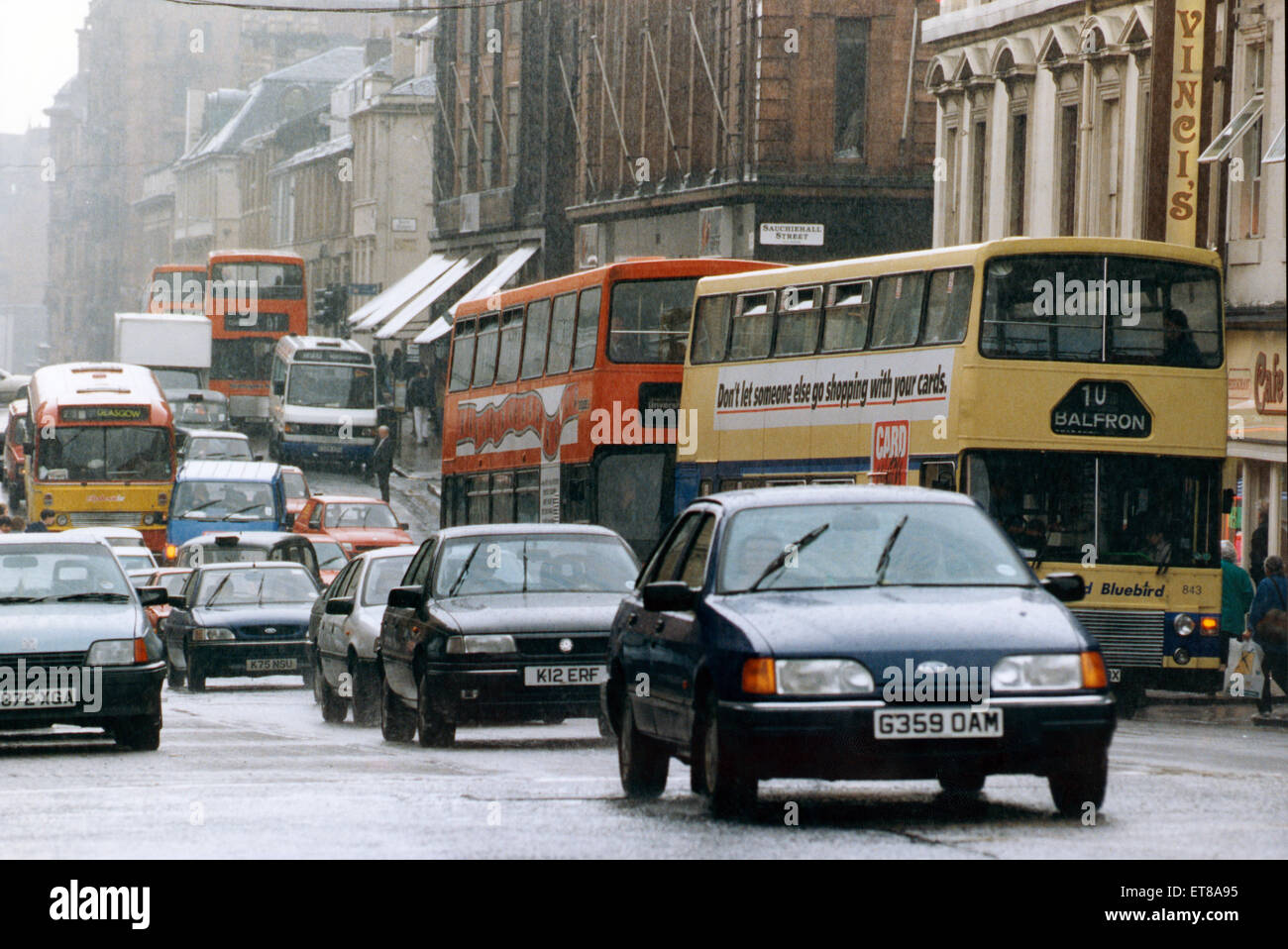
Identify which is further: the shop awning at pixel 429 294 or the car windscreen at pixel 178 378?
the shop awning at pixel 429 294

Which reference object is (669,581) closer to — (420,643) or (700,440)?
(420,643)

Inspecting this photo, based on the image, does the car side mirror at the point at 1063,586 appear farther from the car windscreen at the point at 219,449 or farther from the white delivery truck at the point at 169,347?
the white delivery truck at the point at 169,347

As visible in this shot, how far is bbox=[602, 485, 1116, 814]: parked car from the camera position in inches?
417

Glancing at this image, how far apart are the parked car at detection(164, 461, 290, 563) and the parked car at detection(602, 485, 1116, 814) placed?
1334 inches

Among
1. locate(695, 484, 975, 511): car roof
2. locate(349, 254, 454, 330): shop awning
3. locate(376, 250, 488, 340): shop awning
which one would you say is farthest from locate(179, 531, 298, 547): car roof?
locate(349, 254, 454, 330): shop awning

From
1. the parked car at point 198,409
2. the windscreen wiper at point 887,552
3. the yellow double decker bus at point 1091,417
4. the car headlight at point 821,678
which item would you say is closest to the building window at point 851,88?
the parked car at point 198,409

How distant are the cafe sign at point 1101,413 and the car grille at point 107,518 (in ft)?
94.4

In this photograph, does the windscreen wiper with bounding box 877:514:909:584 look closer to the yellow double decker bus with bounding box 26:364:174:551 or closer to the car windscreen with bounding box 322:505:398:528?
the car windscreen with bounding box 322:505:398:528

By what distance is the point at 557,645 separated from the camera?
16766 millimetres

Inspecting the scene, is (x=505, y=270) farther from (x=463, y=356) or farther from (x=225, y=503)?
(x=463, y=356)

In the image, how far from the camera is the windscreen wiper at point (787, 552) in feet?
37.8

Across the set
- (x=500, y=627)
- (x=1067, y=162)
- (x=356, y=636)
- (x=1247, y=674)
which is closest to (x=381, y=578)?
(x=356, y=636)

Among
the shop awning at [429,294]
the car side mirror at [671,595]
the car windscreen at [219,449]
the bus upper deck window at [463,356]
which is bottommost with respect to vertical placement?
the car windscreen at [219,449]

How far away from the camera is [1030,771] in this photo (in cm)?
1082
